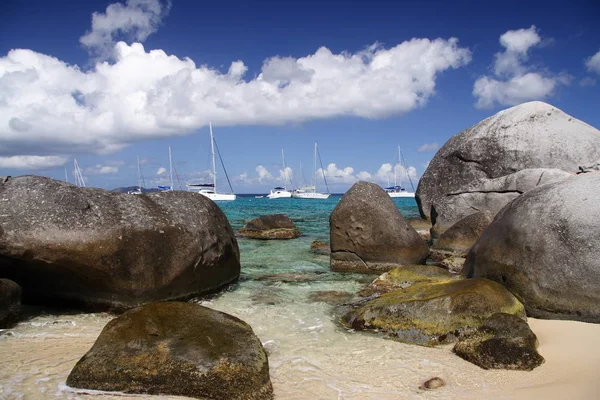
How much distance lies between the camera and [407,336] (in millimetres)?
5844

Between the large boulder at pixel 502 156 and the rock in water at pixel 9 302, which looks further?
the large boulder at pixel 502 156

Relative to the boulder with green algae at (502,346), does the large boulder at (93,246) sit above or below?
above

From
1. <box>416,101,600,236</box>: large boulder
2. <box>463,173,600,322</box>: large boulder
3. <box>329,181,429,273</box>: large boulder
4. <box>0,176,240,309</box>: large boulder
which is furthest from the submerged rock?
<box>463,173,600,322</box>: large boulder

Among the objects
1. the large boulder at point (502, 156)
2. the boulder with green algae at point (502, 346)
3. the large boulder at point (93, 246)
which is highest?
the large boulder at point (502, 156)

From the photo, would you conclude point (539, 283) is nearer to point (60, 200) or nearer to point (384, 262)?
point (384, 262)

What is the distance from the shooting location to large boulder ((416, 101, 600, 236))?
15969 millimetres

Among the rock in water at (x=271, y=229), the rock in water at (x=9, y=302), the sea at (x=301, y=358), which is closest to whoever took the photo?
the sea at (x=301, y=358)

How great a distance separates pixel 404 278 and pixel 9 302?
658 centimetres

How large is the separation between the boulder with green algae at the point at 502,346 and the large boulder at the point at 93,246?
181 inches

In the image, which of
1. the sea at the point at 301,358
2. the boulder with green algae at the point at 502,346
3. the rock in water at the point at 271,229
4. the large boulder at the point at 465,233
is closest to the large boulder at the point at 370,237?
the large boulder at the point at 465,233

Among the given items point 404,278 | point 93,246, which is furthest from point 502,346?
point 93,246

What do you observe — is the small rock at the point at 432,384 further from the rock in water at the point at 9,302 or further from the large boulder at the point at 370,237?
the large boulder at the point at 370,237

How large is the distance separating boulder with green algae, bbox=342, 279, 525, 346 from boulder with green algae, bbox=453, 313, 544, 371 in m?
0.28

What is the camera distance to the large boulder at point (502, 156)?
629 inches
